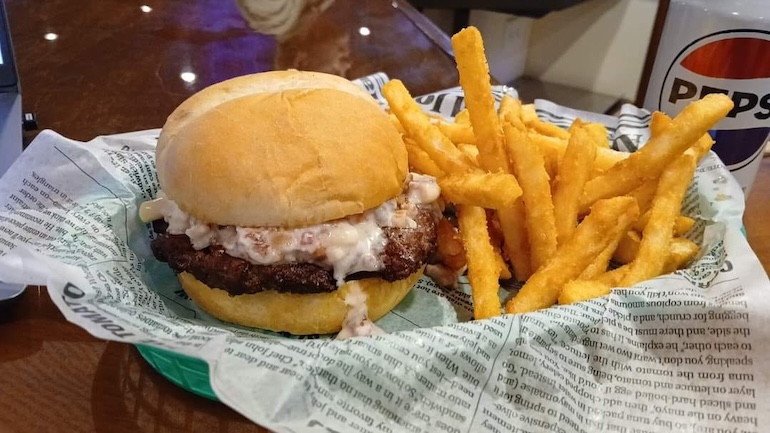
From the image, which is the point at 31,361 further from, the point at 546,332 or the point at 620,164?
the point at 620,164

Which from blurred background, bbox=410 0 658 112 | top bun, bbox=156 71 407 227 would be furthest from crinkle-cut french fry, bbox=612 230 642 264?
blurred background, bbox=410 0 658 112

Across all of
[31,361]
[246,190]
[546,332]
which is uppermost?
[246,190]

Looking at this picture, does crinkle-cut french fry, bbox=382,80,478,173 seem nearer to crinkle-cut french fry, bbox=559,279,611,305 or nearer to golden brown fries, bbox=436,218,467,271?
golden brown fries, bbox=436,218,467,271

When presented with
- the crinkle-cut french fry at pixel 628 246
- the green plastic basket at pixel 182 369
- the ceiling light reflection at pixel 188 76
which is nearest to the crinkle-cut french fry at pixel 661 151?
the crinkle-cut french fry at pixel 628 246

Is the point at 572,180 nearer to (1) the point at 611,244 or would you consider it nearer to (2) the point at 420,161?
(1) the point at 611,244

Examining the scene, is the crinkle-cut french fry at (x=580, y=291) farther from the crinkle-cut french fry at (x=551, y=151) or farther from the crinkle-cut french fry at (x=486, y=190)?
the crinkle-cut french fry at (x=551, y=151)

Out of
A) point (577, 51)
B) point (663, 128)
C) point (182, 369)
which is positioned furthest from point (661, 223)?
point (577, 51)

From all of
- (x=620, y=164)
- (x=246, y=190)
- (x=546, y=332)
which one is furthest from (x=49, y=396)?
(x=620, y=164)

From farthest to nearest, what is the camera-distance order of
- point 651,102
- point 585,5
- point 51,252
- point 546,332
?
point 585,5
point 651,102
point 51,252
point 546,332
